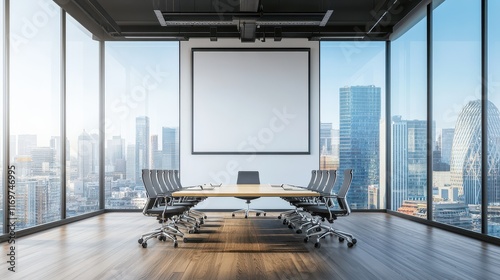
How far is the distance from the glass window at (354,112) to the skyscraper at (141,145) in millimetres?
3908

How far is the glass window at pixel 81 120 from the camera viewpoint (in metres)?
8.09

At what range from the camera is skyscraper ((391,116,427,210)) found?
8102mm

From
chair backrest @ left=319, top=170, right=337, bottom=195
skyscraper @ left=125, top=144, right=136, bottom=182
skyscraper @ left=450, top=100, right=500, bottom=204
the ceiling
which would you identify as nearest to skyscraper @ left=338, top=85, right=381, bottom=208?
the ceiling

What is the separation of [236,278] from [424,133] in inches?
214

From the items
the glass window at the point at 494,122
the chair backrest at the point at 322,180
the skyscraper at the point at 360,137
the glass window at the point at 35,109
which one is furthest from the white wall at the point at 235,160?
the glass window at the point at 494,122

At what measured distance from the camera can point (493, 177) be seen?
5.87 m

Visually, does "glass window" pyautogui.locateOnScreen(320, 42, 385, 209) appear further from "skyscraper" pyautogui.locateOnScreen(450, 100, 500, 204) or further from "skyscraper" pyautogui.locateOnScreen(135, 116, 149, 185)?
"skyscraper" pyautogui.locateOnScreen(135, 116, 149, 185)

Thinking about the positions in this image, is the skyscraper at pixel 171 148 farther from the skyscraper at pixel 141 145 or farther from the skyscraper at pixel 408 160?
the skyscraper at pixel 408 160

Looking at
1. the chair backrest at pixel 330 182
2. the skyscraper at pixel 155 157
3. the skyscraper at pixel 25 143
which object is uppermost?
the skyscraper at pixel 25 143

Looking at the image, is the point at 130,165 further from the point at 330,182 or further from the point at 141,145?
the point at 330,182

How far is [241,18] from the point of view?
7188 millimetres

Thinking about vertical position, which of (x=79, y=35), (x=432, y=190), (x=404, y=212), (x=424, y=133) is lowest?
(x=404, y=212)

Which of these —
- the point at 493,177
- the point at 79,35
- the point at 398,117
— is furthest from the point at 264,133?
the point at 493,177

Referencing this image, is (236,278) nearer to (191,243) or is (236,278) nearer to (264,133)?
(191,243)
